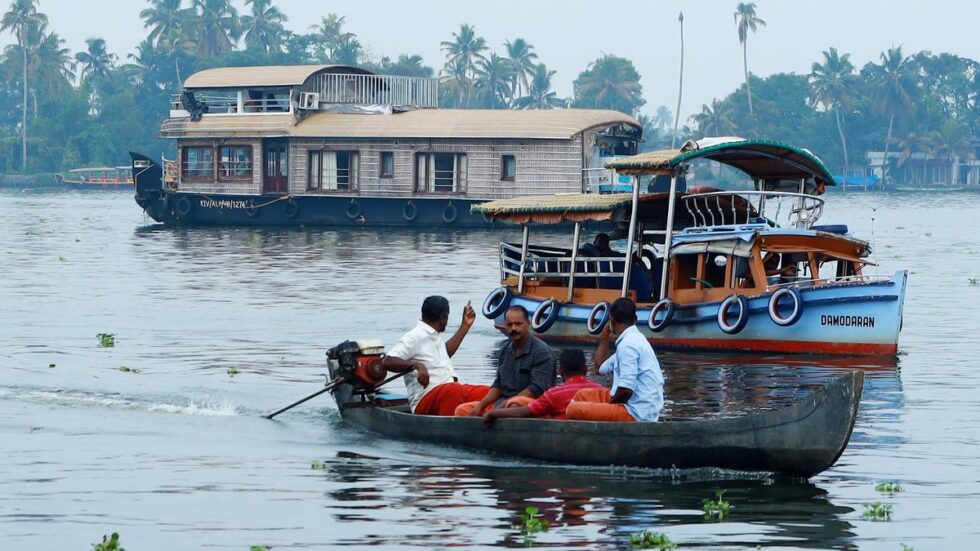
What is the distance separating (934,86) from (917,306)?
383ft

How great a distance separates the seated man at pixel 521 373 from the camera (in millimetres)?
13633

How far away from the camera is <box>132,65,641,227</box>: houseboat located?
50500 millimetres

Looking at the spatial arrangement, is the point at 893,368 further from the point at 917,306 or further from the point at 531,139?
the point at 531,139

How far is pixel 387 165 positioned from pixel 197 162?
7.31m

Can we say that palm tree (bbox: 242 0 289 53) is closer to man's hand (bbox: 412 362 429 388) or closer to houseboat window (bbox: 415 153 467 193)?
houseboat window (bbox: 415 153 467 193)

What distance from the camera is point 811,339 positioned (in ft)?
69.7

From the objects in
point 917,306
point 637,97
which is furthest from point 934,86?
point 917,306

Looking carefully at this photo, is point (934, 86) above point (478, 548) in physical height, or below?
above

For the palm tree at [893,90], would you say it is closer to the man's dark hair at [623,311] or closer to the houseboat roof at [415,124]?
the houseboat roof at [415,124]

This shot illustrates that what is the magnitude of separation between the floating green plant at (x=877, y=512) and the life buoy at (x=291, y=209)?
42540mm

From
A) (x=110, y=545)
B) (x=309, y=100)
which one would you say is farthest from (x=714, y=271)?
(x=309, y=100)

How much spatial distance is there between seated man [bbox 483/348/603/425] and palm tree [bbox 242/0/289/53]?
413 feet

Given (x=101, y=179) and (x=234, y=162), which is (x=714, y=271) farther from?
(x=101, y=179)

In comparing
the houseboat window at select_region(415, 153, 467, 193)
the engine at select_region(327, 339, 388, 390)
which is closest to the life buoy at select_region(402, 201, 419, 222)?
the houseboat window at select_region(415, 153, 467, 193)
